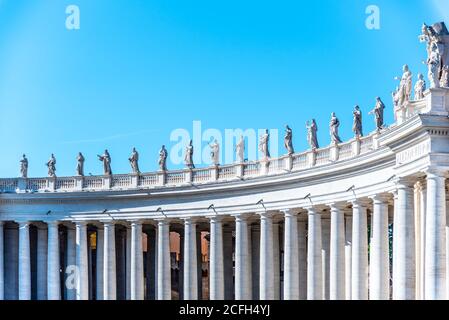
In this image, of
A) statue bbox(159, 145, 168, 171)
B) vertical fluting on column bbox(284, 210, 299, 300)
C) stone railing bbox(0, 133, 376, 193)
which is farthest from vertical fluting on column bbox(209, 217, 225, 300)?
vertical fluting on column bbox(284, 210, 299, 300)

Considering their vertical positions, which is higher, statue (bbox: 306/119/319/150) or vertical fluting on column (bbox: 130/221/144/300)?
statue (bbox: 306/119/319/150)

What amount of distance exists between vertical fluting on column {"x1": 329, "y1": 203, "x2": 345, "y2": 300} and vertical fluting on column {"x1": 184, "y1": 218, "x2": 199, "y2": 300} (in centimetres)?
2995

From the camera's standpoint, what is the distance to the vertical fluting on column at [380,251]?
11181 cm

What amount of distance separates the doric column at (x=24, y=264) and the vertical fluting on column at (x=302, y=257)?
142 feet

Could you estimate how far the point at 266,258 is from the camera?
138m

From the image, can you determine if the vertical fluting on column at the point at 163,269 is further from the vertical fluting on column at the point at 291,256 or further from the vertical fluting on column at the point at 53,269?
the vertical fluting on column at the point at 291,256

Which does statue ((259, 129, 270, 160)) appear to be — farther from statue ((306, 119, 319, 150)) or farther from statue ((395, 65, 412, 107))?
statue ((395, 65, 412, 107))

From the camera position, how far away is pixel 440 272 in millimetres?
93750

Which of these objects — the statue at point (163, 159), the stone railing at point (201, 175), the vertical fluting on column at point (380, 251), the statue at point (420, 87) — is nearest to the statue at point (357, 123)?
the stone railing at point (201, 175)

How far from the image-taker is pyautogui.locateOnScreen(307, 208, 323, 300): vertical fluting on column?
128m

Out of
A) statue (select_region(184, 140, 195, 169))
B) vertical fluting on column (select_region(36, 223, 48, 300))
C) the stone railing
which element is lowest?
vertical fluting on column (select_region(36, 223, 48, 300))

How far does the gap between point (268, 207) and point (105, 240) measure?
3009 cm

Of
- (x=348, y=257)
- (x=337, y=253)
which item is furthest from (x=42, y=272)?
(x=337, y=253)

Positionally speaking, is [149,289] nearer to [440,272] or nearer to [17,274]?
[17,274]
